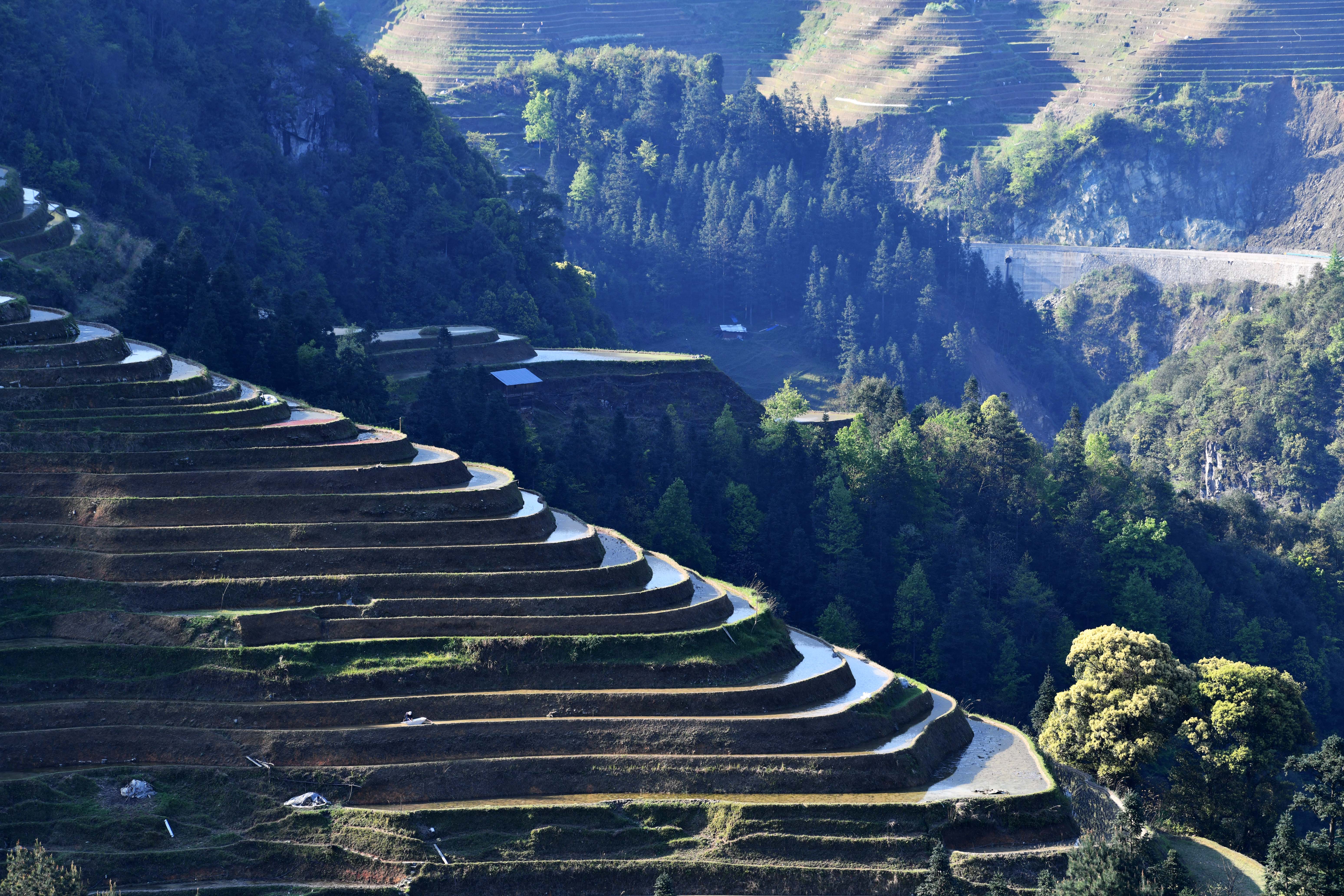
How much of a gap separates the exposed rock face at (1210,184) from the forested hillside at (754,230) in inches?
959

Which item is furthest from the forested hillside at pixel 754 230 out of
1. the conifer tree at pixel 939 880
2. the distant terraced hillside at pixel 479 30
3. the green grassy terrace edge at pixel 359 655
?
the conifer tree at pixel 939 880

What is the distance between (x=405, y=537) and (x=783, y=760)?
1473 centimetres

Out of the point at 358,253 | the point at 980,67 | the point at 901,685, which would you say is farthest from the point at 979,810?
the point at 980,67

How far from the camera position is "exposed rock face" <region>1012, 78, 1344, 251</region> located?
177500 mm

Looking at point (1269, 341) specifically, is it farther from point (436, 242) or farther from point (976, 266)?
point (436, 242)

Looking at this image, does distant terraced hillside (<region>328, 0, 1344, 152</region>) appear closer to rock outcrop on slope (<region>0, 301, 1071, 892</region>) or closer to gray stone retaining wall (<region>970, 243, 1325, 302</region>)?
gray stone retaining wall (<region>970, 243, 1325, 302</region>)

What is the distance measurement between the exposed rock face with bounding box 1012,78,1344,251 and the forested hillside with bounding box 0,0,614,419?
8647 centimetres

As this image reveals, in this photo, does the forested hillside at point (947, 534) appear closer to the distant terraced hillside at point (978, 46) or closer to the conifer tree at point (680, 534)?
the conifer tree at point (680, 534)

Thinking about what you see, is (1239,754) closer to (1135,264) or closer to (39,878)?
(39,878)

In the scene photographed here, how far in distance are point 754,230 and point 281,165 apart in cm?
5550

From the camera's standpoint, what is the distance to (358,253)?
101750 mm

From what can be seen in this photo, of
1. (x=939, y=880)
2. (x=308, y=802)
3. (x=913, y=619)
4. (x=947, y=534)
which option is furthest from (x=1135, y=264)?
(x=308, y=802)

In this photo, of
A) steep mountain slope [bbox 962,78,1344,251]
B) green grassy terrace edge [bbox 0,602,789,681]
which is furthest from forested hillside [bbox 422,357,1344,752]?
steep mountain slope [bbox 962,78,1344,251]

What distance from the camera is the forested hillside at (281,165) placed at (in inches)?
3506
